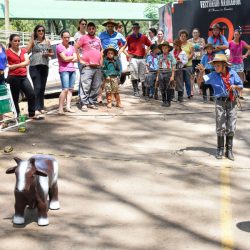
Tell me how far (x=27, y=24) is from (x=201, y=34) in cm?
3758

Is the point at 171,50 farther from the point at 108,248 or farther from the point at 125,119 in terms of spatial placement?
the point at 108,248

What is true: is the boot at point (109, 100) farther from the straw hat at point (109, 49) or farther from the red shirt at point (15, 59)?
the red shirt at point (15, 59)

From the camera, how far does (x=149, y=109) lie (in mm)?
12633

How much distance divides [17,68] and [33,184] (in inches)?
208

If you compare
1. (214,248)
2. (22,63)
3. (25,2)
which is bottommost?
(214,248)

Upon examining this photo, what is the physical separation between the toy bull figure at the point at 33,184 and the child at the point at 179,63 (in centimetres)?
Answer: 803

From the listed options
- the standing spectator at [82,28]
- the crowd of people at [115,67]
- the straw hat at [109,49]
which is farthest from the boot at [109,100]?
the standing spectator at [82,28]

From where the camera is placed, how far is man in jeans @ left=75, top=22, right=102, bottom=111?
12078 mm

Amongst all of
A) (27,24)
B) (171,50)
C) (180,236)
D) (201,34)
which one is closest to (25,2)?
(27,24)

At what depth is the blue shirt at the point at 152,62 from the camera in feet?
44.5

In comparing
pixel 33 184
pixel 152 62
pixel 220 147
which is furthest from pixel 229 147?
pixel 152 62

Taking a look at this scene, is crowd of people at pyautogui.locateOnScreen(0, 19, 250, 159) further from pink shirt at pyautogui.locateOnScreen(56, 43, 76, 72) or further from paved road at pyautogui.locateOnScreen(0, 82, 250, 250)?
paved road at pyautogui.locateOnScreen(0, 82, 250, 250)

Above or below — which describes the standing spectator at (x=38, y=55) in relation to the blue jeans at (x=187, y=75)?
above

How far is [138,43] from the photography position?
551 inches
